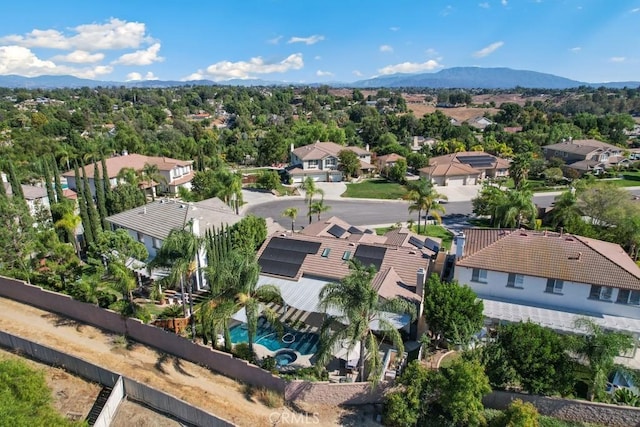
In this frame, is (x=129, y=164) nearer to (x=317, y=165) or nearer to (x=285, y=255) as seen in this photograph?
(x=317, y=165)

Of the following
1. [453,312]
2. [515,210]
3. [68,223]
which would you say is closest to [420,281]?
[453,312]

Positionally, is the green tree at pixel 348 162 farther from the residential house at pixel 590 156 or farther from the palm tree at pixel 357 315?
the palm tree at pixel 357 315

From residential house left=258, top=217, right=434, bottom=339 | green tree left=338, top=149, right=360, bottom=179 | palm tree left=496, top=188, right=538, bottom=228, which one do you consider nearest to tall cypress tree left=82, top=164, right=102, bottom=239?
residential house left=258, top=217, right=434, bottom=339

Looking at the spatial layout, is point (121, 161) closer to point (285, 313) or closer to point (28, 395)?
point (285, 313)

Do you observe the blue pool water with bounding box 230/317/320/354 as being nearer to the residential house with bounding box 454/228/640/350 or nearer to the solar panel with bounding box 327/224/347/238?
the residential house with bounding box 454/228/640/350

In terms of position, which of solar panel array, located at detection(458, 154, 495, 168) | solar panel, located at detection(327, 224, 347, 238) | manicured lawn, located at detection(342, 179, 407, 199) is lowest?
manicured lawn, located at detection(342, 179, 407, 199)

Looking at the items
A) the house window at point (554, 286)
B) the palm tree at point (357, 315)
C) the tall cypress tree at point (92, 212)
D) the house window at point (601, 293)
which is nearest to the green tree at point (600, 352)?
the house window at point (601, 293)
